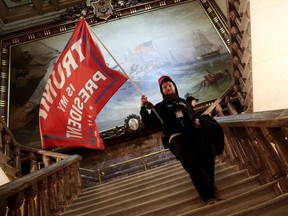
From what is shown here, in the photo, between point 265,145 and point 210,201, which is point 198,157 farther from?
point 265,145

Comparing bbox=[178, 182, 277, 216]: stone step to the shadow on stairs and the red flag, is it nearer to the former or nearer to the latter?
the shadow on stairs

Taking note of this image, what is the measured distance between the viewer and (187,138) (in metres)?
2.85

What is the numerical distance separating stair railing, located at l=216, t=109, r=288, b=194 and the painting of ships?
5.52 meters

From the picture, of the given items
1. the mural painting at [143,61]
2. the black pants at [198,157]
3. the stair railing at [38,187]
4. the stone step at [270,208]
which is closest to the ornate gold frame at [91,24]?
the mural painting at [143,61]

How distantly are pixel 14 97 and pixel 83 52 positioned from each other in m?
5.05

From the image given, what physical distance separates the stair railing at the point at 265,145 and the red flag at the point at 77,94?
181 centimetres

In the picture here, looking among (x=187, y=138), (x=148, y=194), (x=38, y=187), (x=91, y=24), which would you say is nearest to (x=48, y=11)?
(x=91, y=24)

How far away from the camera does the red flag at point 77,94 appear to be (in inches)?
159

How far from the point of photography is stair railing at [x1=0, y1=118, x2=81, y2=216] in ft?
7.75

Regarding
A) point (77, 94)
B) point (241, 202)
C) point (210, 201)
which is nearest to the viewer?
point (241, 202)

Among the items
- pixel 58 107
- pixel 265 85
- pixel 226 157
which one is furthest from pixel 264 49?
pixel 58 107

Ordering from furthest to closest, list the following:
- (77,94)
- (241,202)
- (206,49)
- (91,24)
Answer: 1. (91,24)
2. (206,49)
3. (77,94)
4. (241,202)

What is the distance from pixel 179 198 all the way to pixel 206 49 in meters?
6.19

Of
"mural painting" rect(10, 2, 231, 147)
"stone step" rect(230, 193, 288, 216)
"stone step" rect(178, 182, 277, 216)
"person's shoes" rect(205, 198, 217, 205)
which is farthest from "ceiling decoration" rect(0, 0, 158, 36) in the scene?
"stone step" rect(230, 193, 288, 216)
